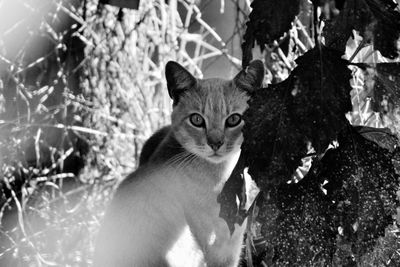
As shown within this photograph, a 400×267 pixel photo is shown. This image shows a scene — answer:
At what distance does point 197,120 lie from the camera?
2.15m

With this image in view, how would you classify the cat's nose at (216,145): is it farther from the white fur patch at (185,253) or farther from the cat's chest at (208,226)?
the white fur patch at (185,253)

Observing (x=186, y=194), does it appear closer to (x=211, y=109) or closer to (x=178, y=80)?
(x=211, y=109)

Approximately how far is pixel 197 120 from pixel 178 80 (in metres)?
0.18

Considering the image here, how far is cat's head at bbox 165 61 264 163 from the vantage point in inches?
80.2

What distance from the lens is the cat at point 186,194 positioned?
6.43ft

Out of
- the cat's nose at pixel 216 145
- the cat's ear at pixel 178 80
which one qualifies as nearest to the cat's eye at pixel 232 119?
the cat's nose at pixel 216 145

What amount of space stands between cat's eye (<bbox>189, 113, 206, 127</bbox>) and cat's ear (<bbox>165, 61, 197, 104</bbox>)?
13 centimetres

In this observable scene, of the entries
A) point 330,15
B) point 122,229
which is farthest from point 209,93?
point 330,15

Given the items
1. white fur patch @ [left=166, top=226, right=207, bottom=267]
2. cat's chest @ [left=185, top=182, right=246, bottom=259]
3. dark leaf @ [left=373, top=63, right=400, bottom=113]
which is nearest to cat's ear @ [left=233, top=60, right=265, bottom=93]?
cat's chest @ [left=185, top=182, right=246, bottom=259]

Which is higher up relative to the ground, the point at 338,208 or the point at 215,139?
the point at 338,208

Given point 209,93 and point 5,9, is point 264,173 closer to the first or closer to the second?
point 209,93

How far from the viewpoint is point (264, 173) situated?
1.11 metres

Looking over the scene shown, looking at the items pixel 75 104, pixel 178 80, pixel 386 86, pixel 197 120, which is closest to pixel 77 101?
pixel 75 104

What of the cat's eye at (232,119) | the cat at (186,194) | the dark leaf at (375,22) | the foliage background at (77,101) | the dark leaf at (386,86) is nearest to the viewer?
the dark leaf at (375,22)
